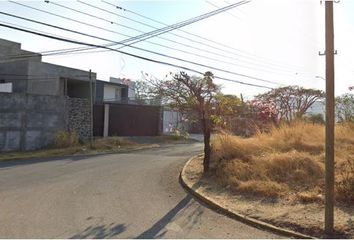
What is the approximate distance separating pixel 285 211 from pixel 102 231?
367cm

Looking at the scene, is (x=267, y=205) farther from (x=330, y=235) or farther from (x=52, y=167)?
(x=52, y=167)

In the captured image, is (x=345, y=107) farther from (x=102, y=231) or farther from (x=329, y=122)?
(x=102, y=231)

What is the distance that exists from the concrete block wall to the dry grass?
43.5 ft

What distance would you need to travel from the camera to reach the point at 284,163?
39.4 ft

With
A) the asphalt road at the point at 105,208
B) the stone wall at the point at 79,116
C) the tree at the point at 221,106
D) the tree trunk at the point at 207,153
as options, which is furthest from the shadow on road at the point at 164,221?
the stone wall at the point at 79,116

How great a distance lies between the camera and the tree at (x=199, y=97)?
45.6ft

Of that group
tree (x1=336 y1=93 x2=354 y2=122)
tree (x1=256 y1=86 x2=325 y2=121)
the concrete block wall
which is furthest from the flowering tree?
tree (x1=256 y1=86 x2=325 y2=121)

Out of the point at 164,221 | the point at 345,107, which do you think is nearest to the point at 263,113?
the point at 345,107

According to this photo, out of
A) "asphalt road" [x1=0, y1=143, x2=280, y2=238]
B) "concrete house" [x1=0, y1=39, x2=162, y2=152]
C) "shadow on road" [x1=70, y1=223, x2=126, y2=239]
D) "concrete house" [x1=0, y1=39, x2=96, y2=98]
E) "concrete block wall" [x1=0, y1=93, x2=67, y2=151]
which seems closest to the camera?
"shadow on road" [x1=70, y1=223, x2=126, y2=239]

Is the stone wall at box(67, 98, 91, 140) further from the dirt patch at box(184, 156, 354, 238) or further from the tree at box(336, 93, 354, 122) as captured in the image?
the dirt patch at box(184, 156, 354, 238)

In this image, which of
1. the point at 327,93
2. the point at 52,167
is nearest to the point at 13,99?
the point at 52,167

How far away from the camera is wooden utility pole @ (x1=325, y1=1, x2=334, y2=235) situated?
24.5ft

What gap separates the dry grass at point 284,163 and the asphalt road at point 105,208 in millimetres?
1576

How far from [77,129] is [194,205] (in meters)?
19.3
